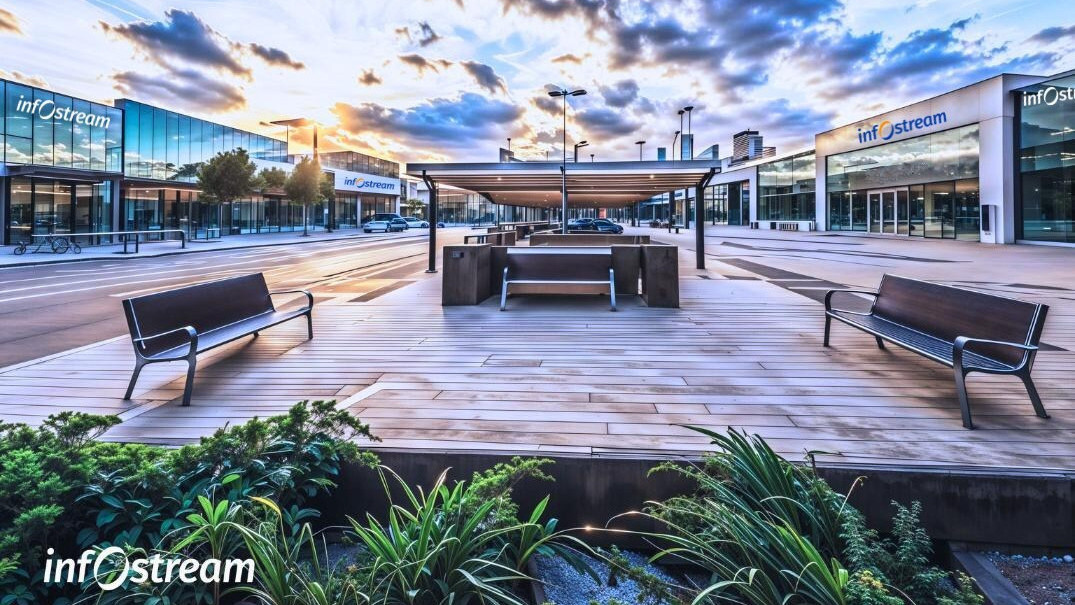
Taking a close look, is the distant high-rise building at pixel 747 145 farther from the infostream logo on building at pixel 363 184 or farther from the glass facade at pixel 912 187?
the infostream logo on building at pixel 363 184

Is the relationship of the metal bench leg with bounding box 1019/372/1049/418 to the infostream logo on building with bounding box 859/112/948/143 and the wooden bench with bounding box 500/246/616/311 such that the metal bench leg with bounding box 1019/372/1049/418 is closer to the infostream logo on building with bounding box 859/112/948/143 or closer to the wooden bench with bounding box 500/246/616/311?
the wooden bench with bounding box 500/246/616/311

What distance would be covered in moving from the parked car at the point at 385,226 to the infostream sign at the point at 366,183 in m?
7.60

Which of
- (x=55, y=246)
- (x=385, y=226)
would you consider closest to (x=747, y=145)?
(x=385, y=226)

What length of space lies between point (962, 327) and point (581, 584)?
372 cm

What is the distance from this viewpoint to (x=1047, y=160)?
25250mm

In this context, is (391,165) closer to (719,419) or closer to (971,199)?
(971,199)

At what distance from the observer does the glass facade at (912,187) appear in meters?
29.5

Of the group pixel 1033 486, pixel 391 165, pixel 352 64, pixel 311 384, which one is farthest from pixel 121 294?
pixel 391 165

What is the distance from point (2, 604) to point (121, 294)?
42.0ft

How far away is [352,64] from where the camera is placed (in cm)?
1680
